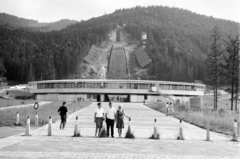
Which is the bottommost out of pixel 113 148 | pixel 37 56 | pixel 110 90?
pixel 110 90

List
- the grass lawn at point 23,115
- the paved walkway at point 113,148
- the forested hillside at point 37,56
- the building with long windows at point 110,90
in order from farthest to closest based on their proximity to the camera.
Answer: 1. the forested hillside at point 37,56
2. the building with long windows at point 110,90
3. the grass lawn at point 23,115
4. the paved walkway at point 113,148

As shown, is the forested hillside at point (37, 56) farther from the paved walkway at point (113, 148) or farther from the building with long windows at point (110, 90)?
the paved walkway at point (113, 148)

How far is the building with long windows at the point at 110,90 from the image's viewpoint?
93.5 m

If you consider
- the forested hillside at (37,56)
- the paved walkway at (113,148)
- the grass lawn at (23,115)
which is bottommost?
the grass lawn at (23,115)

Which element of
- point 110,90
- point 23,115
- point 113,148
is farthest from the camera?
point 110,90

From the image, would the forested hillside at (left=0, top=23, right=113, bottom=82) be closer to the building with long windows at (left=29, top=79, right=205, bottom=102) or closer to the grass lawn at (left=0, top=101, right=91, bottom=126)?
the building with long windows at (left=29, top=79, right=205, bottom=102)

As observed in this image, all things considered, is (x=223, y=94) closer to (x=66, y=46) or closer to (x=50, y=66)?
(x=50, y=66)

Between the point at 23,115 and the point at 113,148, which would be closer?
the point at 113,148

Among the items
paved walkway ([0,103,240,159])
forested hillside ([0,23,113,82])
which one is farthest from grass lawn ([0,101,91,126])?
forested hillside ([0,23,113,82])

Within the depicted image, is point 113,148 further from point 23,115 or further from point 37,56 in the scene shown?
point 37,56

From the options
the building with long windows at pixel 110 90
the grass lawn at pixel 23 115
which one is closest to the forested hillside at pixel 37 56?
the building with long windows at pixel 110 90

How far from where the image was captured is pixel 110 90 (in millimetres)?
93500

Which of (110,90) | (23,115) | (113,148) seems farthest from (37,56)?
(113,148)

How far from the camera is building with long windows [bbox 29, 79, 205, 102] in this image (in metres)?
93.5
